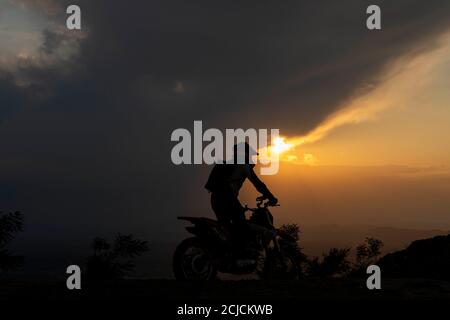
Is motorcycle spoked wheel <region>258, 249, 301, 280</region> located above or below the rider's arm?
Answer: below

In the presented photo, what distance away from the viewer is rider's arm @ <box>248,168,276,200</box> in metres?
10.8

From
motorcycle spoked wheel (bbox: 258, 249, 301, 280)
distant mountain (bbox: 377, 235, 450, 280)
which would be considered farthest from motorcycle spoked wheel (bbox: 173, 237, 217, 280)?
distant mountain (bbox: 377, 235, 450, 280)

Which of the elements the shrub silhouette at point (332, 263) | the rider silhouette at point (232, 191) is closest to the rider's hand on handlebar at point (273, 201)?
the rider silhouette at point (232, 191)

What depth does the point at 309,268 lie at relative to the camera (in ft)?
53.1

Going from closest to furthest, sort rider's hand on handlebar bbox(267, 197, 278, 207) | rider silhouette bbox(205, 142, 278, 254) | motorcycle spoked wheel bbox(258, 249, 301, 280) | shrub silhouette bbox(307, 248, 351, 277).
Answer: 1. rider silhouette bbox(205, 142, 278, 254)
2. rider's hand on handlebar bbox(267, 197, 278, 207)
3. motorcycle spoked wheel bbox(258, 249, 301, 280)
4. shrub silhouette bbox(307, 248, 351, 277)

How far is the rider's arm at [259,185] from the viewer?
35.3 ft

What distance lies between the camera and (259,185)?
35.7 feet

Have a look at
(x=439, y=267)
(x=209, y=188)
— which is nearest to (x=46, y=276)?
(x=209, y=188)

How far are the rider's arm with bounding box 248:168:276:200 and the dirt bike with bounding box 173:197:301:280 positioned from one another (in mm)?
175

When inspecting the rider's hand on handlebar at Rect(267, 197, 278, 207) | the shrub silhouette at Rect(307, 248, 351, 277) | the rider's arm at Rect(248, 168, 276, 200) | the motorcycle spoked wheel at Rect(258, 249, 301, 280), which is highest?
the rider's arm at Rect(248, 168, 276, 200)

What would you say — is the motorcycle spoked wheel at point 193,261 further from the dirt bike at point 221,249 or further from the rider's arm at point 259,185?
the rider's arm at point 259,185

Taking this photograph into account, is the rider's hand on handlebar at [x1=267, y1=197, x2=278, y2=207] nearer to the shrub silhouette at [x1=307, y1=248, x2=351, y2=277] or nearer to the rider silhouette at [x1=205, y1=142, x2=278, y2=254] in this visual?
the rider silhouette at [x1=205, y1=142, x2=278, y2=254]
